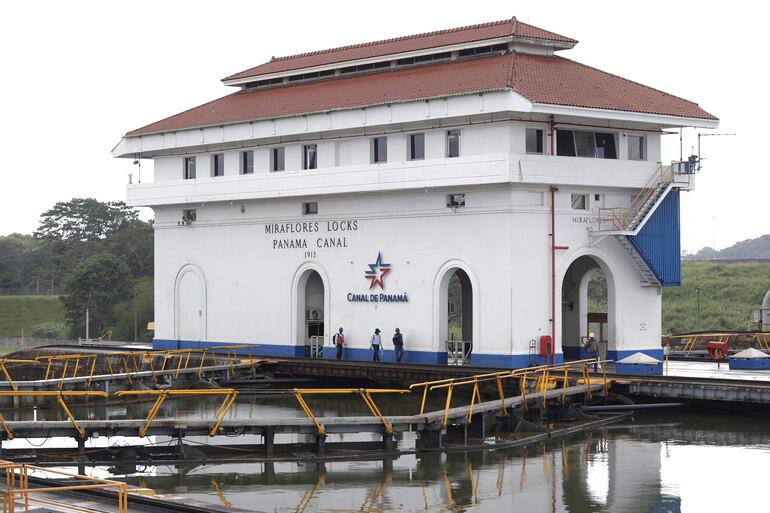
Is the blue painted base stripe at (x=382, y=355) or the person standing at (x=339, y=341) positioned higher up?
the person standing at (x=339, y=341)

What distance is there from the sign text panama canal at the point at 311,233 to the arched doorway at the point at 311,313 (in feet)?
3.52

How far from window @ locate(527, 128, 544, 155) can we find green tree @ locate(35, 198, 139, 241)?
67.3 metres

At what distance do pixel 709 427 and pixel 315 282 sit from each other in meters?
18.4

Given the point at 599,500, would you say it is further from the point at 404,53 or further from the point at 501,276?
the point at 404,53

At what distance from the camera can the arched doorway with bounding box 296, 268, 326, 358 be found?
1820 inches

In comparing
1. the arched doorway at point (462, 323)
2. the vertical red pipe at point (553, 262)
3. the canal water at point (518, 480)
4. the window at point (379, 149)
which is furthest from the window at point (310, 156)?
the canal water at point (518, 480)

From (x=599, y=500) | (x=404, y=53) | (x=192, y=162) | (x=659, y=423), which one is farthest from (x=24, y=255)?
(x=599, y=500)

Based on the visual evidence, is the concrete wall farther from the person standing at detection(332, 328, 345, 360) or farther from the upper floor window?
the upper floor window

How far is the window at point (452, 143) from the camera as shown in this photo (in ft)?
134

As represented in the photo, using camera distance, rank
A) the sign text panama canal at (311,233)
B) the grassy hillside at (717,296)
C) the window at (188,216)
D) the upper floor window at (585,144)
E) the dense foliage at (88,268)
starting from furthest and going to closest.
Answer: the dense foliage at (88,268), the grassy hillside at (717,296), the window at (188,216), the sign text panama canal at (311,233), the upper floor window at (585,144)

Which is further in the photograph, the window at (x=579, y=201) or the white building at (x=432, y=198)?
the window at (x=579, y=201)

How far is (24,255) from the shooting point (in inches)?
4250

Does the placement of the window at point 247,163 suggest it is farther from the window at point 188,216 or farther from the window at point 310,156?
the window at point 188,216

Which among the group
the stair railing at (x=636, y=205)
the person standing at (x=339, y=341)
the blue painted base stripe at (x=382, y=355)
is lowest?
the blue painted base stripe at (x=382, y=355)
